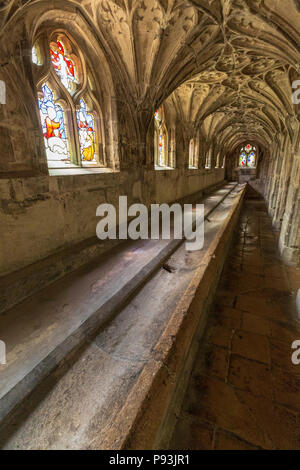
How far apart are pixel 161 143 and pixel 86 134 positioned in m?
4.46

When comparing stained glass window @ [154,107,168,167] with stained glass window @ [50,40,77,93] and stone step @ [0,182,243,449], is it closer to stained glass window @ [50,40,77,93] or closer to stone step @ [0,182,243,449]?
stained glass window @ [50,40,77,93]

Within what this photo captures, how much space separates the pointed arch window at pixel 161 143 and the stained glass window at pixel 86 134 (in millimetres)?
3517

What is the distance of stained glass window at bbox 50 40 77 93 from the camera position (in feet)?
11.4

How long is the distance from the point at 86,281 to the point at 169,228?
3.13 m

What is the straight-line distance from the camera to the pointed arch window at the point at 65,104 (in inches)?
133

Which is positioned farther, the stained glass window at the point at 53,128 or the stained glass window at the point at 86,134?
the stained glass window at the point at 86,134

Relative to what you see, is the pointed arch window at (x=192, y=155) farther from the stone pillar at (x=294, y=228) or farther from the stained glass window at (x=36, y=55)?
the stained glass window at (x=36, y=55)

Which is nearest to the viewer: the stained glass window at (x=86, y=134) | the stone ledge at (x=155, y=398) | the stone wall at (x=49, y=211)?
the stone ledge at (x=155, y=398)

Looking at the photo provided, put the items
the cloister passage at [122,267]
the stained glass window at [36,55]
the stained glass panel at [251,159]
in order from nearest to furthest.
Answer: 1. the cloister passage at [122,267]
2. the stained glass window at [36,55]
3. the stained glass panel at [251,159]

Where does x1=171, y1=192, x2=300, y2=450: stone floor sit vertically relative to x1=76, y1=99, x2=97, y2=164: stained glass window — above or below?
below

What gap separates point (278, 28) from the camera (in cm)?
384

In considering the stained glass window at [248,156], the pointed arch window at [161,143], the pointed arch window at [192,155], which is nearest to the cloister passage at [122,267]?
the pointed arch window at [161,143]

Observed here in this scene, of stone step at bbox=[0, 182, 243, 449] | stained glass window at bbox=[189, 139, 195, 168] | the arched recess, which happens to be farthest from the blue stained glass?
stone step at bbox=[0, 182, 243, 449]

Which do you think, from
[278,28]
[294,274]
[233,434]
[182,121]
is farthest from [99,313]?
[182,121]
